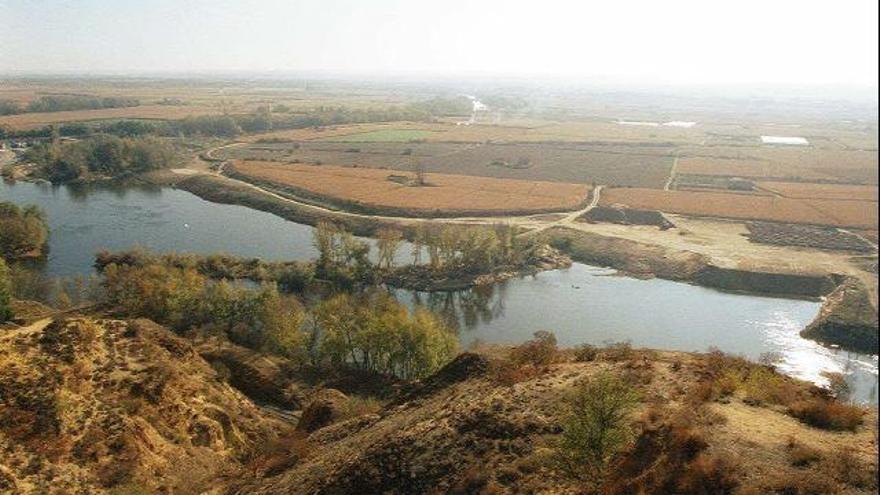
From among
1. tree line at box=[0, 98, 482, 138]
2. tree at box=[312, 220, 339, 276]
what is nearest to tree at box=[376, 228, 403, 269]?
tree at box=[312, 220, 339, 276]

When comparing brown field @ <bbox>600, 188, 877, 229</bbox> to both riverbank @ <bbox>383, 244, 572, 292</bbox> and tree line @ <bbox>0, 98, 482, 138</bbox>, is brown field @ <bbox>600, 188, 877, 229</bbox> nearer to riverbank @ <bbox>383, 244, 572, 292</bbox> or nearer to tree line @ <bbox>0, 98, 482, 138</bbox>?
riverbank @ <bbox>383, 244, 572, 292</bbox>

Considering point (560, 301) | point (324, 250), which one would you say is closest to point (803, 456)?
point (560, 301)

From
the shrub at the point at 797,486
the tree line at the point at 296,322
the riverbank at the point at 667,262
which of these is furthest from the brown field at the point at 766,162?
the shrub at the point at 797,486

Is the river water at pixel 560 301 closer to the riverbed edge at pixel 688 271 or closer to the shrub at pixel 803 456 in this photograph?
the riverbed edge at pixel 688 271

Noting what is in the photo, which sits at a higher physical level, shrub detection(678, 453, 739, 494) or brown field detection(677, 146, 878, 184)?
shrub detection(678, 453, 739, 494)

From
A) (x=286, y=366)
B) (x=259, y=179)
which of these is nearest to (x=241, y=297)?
(x=286, y=366)

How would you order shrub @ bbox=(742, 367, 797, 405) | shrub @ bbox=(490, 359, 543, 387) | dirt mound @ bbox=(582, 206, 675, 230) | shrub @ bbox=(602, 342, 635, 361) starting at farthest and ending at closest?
dirt mound @ bbox=(582, 206, 675, 230) < shrub @ bbox=(602, 342, 635, 361) < shrub @ bbox=(490, 359, 543, 387) < shrub @ bbox=(742, 367, 797, 405)
